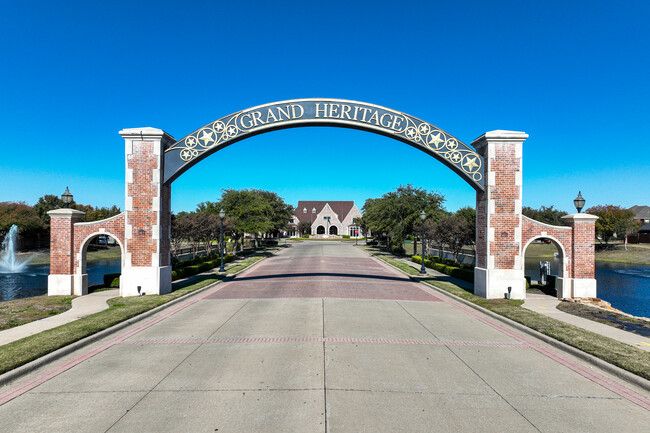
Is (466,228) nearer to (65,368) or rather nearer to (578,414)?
(578,414)

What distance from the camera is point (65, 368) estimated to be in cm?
670

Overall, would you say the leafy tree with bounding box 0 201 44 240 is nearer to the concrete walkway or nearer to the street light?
the concrete walkway

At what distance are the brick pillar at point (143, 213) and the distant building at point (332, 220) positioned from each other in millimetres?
80063

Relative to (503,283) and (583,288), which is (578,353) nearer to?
(503,283)

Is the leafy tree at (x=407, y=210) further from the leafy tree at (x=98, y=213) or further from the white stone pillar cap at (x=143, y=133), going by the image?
the leafy tree at (x=98, y=213)

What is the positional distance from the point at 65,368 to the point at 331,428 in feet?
17.9

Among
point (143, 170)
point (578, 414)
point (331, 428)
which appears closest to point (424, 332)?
point (578, 414)

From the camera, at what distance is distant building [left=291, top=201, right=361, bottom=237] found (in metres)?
96.3

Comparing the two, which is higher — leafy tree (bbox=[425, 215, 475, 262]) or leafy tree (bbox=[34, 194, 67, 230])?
leafy tree (bbox=[34, 194, 67, 230])

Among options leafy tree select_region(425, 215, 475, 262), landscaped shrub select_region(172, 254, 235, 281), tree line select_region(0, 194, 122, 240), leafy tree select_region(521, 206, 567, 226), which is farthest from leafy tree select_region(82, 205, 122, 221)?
leafy tree select_region(521, 206, 567, 226)

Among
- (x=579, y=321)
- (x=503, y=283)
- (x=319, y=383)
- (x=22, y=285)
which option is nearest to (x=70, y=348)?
(x=319, y=383)

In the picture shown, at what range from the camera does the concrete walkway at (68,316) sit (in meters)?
8.69

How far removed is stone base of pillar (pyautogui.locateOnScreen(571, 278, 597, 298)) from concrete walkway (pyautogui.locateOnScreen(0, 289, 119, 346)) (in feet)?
58.4

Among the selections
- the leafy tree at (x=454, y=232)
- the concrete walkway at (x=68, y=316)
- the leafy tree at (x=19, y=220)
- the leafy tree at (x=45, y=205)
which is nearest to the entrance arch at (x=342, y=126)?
A: the concrete walkway at (x=68, y=316)
